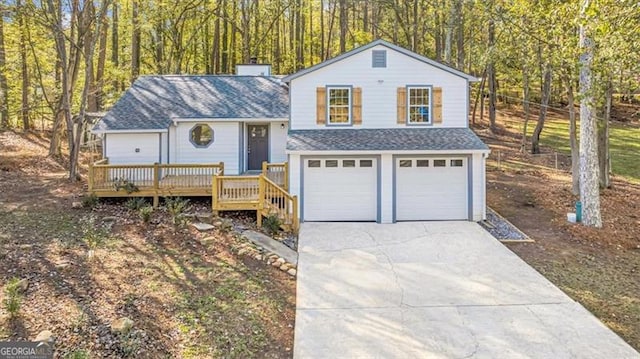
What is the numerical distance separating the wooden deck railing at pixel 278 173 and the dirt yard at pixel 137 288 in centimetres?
315

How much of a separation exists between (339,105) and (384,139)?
191 centimetres

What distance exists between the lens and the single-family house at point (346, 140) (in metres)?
13.4

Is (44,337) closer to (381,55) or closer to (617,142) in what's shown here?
(381,55)

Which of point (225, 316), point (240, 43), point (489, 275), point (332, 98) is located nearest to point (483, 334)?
point (489, 275)

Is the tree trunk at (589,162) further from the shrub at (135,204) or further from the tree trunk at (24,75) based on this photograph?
the tree trunk at (24,75)

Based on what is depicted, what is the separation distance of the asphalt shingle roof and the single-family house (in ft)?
0.10

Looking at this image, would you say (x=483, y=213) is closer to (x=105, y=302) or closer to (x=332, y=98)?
(x=332, y=98)

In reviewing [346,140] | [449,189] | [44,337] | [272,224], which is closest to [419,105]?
[346,140]

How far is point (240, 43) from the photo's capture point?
3331cm

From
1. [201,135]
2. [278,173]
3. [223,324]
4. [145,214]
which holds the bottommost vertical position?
[223,324]

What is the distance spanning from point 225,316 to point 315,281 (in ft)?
7.39

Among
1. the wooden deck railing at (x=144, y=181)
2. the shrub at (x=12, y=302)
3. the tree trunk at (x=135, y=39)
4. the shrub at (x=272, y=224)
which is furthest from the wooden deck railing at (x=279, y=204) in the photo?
the tree trunk at (x=135, y=39)

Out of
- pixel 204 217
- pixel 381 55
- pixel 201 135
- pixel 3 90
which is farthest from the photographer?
pixel 3 90

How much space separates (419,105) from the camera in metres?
14.5
